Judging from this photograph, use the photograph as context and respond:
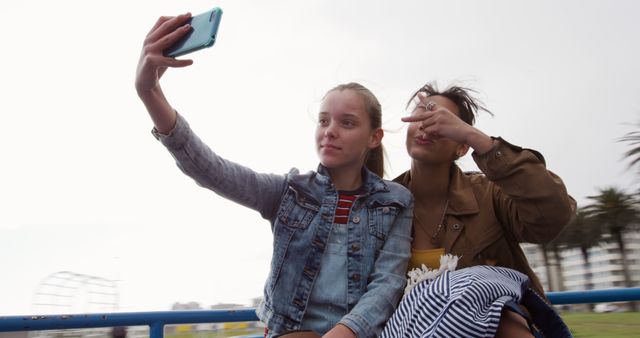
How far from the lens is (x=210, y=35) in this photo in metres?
1.18

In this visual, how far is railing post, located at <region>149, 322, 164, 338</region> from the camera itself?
1881 millimetres

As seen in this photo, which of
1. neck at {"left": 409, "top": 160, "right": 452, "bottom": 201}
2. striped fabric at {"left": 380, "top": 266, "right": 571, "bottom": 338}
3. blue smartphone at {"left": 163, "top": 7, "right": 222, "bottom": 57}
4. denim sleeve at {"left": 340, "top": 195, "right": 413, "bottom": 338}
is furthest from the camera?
neck at {"left": 409, "top": 160, "right": 452, "bottom": 201}

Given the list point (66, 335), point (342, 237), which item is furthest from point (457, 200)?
point (66, 335)

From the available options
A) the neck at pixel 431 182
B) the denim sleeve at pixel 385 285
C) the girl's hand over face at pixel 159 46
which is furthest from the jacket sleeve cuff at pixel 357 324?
the girl's hand over face at pixel 159 46

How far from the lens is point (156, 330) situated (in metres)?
1.88

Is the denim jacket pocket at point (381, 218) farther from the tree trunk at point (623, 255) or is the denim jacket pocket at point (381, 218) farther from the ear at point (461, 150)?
the tree trunk at point (623, 255)

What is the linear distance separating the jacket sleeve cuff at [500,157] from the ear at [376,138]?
44 centimetres

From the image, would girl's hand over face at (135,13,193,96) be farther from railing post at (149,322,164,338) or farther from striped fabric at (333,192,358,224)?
railing post at (149,322,164,338)

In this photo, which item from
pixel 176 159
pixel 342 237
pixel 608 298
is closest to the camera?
pixel 176 159

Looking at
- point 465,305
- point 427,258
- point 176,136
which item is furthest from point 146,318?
point 465,305

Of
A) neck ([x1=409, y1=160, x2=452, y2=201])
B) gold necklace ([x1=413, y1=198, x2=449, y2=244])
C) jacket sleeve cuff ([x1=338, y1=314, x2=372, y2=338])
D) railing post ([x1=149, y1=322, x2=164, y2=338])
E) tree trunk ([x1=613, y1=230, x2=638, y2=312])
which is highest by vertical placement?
neck ([x1=409, y1=160, x2=452, y2=201])

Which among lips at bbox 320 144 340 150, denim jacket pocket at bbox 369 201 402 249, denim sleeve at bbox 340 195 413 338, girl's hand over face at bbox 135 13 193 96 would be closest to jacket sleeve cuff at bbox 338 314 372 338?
denim sleeve at bbox 340 195 413 338

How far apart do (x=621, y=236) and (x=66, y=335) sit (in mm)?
26533

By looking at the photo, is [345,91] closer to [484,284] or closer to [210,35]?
[210,35]
